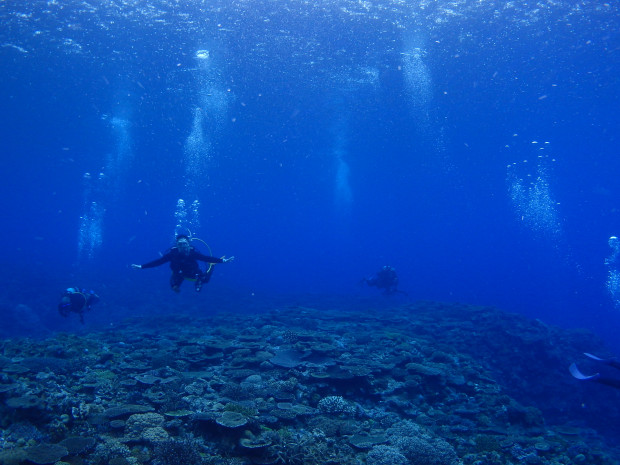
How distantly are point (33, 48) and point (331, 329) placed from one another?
95.1 ft

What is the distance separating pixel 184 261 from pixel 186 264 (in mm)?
132

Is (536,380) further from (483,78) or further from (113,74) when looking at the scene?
(113,74)

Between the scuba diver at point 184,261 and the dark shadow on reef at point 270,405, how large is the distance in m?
1.85

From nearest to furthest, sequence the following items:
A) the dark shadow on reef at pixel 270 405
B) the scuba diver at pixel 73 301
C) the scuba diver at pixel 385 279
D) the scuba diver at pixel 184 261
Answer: the dark shadow on reef at pixel 270 405 < the scuba diver at pixel 184 261 < the scuba diver at pixel 73 301 < the scuba diver at pixel 385 279

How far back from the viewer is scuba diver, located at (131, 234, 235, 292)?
10.4 m

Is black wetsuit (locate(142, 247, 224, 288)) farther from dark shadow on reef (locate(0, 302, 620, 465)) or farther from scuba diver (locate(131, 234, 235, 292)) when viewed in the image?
dark shadow on reef (locate(0, 302, 620, 465))

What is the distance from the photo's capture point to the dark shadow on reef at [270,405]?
5129mm

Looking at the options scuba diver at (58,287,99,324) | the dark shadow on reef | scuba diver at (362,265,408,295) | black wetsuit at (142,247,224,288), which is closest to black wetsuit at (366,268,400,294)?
scuba diver at (362,265,408,295)

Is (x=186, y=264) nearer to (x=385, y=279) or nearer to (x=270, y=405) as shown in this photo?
(x=270, y=405)

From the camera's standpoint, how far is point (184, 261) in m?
10.7

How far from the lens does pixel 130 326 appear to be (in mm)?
17516

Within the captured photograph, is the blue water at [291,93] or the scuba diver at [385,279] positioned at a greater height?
the blue water at [291,93]

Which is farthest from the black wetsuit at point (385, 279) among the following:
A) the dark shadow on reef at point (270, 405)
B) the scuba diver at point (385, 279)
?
the dark shadow on reef at point (270, 405)

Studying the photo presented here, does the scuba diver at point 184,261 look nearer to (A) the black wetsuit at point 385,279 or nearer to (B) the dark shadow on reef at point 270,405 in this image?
(B) the dark shadow on reef at point 270,405
